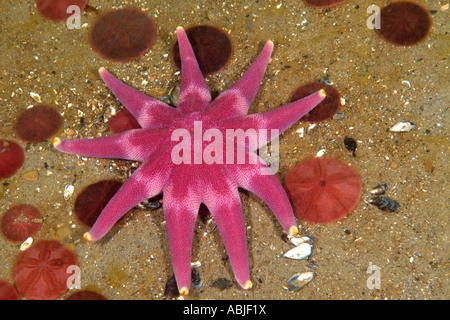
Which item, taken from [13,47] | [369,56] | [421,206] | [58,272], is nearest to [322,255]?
[421,206]

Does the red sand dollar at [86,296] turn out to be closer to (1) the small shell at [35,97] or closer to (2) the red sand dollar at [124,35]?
(1) the small shell at [35,97]

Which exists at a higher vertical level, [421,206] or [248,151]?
[248,151]

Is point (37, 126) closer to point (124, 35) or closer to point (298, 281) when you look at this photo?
point (124, 35)

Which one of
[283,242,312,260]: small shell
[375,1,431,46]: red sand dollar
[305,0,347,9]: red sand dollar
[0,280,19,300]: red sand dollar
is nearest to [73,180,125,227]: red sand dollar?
[0,280,19,300]: red sand dollar

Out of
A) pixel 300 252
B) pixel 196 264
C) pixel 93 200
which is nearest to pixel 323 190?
pixel 300 252

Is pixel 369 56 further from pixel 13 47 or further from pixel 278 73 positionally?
pixel 13 47

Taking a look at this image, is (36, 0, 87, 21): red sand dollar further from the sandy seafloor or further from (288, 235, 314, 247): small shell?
(288, 235, 314, 247): small shell

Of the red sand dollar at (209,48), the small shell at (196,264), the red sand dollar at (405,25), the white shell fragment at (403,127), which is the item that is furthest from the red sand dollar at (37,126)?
the red sand dollar at (405,25)
